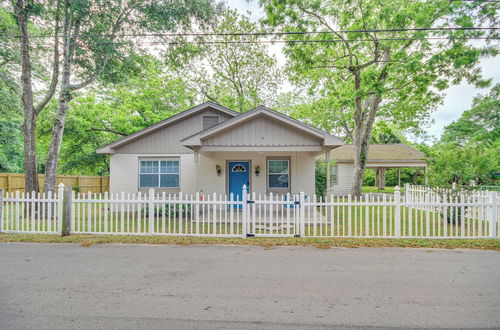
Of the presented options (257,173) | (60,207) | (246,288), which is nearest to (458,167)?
(257,173)

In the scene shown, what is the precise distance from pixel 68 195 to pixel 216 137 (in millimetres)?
4949

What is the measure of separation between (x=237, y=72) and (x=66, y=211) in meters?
17.5

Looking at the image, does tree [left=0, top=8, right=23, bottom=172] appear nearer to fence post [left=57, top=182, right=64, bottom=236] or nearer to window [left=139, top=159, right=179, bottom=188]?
window [left=139, top=159, right=179, bottom=188]

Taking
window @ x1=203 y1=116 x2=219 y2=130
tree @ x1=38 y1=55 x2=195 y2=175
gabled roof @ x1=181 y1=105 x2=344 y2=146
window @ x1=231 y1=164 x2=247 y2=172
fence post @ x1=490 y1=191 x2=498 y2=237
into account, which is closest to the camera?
fence post @ x1=490 y1=191 x2=498 y2=237

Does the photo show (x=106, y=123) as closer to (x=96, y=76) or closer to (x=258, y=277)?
(x=96, y=76)

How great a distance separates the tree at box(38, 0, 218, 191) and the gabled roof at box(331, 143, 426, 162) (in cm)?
1635

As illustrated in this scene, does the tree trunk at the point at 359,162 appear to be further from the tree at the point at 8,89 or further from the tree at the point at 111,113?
the tree at the point at 8,89

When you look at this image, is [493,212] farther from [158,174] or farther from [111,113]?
[111,113]

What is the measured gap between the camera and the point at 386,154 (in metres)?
23.3

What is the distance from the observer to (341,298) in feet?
12.4

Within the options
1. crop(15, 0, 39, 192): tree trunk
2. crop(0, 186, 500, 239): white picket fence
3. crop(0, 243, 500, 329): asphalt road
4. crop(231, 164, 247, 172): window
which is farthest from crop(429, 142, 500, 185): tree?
crop(15, 0, 39, 192): tree trunk

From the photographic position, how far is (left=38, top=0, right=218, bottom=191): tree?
413 inches

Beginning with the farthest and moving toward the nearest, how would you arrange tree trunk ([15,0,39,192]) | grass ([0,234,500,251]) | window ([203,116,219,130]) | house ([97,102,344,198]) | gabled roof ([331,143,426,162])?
gabled roof ([331,143,426,162])
window ([203,116,219,130])
house ([97,102,344,198])
tree trunk ([15,0,39,192])
grass ([0,234,500,251])

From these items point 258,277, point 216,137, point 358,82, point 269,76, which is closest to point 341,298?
point 258,277
